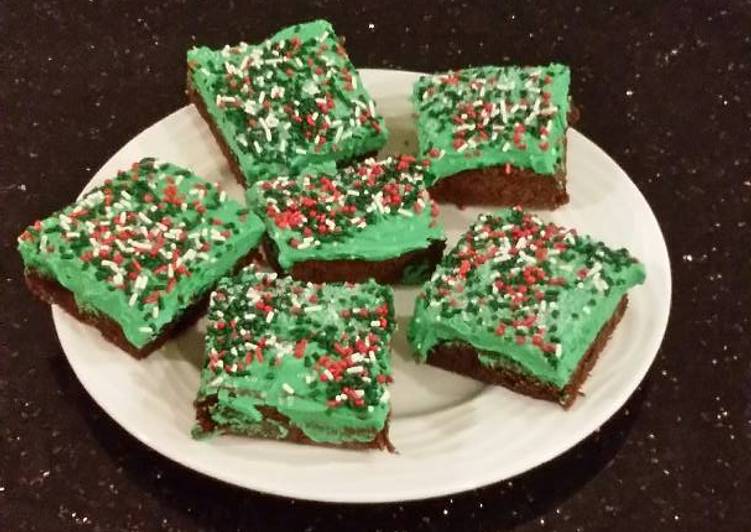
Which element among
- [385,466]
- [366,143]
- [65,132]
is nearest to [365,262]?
[366,143]

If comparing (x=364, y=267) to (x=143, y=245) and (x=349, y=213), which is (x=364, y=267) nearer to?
(x=349, y=213)

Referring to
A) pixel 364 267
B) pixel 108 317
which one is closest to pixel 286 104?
pixel 364 267

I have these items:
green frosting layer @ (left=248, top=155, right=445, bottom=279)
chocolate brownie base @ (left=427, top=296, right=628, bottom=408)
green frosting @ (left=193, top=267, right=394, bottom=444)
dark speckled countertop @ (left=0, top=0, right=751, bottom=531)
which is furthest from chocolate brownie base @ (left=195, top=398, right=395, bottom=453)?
green frosting layer @ (left=248, top=155, right=445, bottom=279)

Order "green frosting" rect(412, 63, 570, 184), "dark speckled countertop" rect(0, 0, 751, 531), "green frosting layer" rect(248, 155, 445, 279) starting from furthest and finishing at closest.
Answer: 1. "green frosting" rect(412, 63, 570, 184)
2. "green frosting layer" rect(248, 155, 445, 279)
3. "dark speckled countertop" rect(0, 0, 751, 531)

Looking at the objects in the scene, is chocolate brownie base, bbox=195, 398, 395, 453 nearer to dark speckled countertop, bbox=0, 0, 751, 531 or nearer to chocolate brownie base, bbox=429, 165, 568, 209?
dark speckled countertop, bbox=0, 0, 751, 531

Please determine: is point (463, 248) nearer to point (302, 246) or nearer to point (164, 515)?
point (302, 246)

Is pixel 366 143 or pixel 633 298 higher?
pixel 366 143
